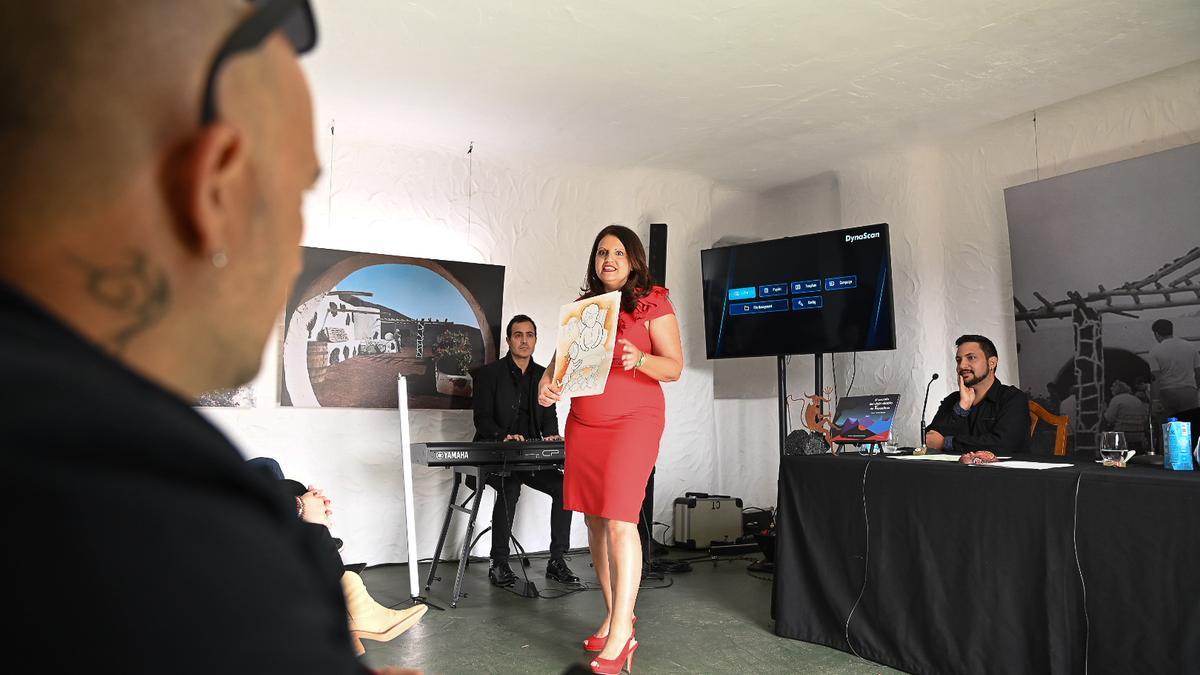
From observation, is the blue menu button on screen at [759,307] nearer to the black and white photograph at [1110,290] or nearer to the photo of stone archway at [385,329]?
the black and white photograph at [1110,290]

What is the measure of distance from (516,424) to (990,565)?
10.3ft

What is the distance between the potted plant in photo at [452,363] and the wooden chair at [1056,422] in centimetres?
341

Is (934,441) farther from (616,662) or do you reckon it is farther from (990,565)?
(616,662)

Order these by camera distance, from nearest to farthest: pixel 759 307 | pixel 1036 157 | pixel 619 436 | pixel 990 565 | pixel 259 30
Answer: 1. pixel 259 30
2. pixel 990 565
3. pixel 619 436
4. pixel 1036 157
5. pixel 759 307

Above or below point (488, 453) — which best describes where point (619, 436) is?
above

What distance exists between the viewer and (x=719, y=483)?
673 centimetres

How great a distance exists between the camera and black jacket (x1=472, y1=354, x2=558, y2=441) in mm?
5184

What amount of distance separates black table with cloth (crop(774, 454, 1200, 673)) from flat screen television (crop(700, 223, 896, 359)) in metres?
1.86

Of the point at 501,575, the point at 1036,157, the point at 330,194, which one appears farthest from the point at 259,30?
the point at 1036,157

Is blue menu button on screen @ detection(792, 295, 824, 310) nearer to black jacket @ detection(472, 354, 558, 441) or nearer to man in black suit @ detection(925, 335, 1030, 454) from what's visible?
man in black suit @ detection(925, 335, 1030, 454)

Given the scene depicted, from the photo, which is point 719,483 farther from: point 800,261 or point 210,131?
point 210,131

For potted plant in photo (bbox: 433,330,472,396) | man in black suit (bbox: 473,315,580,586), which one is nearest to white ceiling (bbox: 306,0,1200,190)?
potted plant in photo (bbox: 433,330,472,396)

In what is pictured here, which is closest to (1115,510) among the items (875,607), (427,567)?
(875,607)

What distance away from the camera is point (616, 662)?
114 inches
